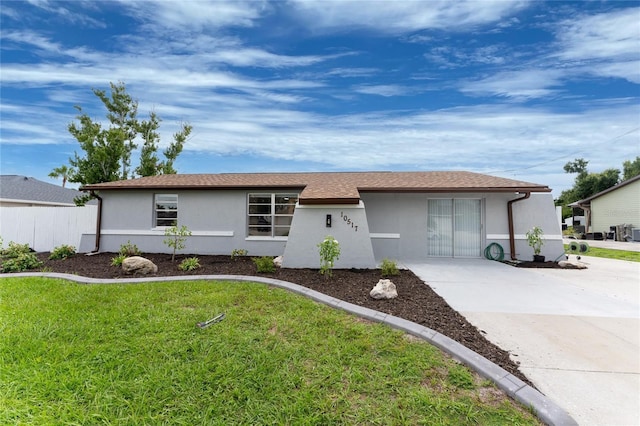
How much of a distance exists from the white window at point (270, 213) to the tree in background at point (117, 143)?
1153cm

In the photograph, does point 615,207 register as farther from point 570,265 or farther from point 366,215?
point 366,215

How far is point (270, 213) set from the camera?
412 inches

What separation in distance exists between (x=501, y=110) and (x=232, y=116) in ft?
43.8

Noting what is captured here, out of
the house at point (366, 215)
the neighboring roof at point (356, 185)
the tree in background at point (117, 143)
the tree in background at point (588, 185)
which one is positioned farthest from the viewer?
the tree in background at point (588, 185)

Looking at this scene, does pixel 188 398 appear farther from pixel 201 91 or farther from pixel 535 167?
pixel 535 167

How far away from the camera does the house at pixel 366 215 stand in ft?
32.7

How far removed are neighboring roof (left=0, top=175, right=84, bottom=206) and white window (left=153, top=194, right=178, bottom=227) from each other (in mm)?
14626

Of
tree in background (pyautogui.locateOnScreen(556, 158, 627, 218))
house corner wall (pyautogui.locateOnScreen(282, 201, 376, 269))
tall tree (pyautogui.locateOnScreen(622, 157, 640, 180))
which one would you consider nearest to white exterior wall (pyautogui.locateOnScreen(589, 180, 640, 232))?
tree in background (pyautogui.locateOnScreen(556, 158, 627, 218))

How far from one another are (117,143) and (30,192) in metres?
9.49

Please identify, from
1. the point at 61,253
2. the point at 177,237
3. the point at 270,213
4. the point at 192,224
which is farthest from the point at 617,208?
the point at 61,253

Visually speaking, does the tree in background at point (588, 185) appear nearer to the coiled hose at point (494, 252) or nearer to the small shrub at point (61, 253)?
the coiled hose at point (494, 252)

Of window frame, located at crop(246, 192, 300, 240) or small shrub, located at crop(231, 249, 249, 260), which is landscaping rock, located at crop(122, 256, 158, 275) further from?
window frame, located at crop(246, 192, 300, 240)

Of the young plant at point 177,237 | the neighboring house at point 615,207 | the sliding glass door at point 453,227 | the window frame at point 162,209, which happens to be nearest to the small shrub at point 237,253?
the young plant at point 177,237

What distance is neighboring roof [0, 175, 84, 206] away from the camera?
59.5ft
